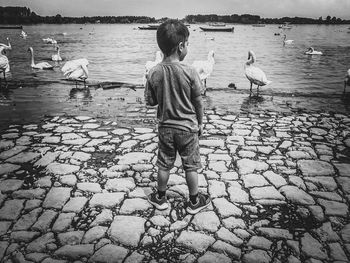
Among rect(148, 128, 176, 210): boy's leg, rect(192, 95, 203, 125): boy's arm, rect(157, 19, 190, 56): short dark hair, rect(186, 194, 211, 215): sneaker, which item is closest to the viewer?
rect(157, 19, 190, 56): short dark hair

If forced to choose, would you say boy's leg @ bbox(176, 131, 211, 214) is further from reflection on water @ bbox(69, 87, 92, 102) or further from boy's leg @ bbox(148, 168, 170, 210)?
reflection on water @ bbox(69, 87, 92, 102)

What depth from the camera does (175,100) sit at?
327 centimetres

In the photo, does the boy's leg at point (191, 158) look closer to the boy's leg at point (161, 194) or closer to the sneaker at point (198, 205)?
the sneaker at point (198, 205)

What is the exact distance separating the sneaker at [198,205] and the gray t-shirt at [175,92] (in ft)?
3.37

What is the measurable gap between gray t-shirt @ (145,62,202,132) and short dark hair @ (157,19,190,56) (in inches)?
8.3

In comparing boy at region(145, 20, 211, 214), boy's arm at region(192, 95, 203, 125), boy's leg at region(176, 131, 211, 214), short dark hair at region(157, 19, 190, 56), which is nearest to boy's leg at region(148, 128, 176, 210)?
boy at region(145, 20, 211, 214)

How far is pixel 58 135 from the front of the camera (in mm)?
6176

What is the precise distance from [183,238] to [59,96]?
26.7 ft

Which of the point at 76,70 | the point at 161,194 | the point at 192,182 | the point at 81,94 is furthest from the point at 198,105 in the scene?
the point at 76,70

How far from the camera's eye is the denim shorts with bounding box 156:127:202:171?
3.37 metres

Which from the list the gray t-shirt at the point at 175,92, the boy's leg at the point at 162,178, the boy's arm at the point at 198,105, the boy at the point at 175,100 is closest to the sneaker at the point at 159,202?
the boy's leg at the point at 162,178

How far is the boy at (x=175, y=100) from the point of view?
313 centimetres

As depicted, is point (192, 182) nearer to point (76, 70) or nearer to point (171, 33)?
point (171, 33)

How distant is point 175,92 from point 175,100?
3.7 inches
